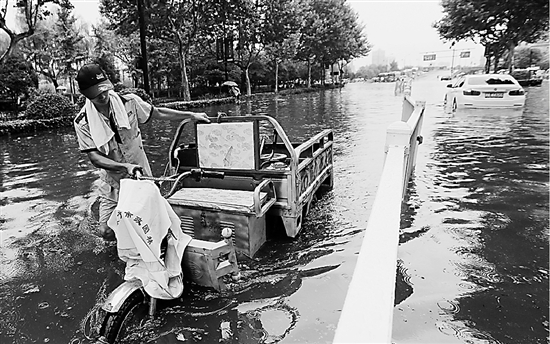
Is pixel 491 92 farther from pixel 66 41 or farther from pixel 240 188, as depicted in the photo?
pixel 66 41

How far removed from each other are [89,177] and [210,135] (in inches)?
179

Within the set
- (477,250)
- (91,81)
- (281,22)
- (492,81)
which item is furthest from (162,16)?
(477,250)

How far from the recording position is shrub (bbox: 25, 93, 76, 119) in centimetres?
1480

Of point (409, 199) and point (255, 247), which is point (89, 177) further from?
point (409, 199)

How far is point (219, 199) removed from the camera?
377 cm

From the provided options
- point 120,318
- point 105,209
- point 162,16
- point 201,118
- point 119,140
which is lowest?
point 120,318

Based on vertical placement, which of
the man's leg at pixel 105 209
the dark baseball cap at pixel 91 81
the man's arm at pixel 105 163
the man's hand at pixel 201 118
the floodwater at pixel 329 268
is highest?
the dark baseball cap at pixel 91 81

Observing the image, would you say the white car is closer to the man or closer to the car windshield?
the car windshield

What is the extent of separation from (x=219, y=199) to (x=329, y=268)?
→ 1.27 meters

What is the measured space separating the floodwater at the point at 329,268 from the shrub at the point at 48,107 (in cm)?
871

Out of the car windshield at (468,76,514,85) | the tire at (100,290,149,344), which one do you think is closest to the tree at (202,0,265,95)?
the car windshield at (468,76,514,85)

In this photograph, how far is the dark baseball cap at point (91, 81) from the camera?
2.89 m

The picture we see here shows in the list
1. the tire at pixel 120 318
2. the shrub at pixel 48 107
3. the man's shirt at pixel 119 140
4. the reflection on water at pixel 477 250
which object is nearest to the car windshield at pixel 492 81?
the reflection on water at pixel 477 250

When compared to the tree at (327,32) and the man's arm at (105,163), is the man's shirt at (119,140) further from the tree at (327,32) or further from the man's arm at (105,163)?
the tree at (327,32)
